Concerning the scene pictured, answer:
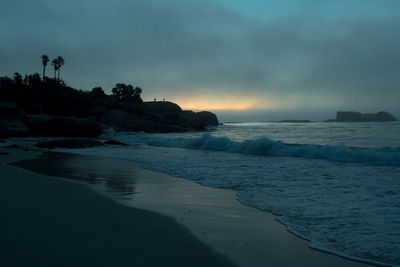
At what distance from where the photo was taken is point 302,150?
53.7 ft

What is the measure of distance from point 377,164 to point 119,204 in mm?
10325

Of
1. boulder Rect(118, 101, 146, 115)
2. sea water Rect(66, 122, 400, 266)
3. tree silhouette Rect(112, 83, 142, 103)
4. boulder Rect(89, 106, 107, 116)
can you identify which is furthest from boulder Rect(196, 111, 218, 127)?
sea water Rect(66, 122, 400, 266)

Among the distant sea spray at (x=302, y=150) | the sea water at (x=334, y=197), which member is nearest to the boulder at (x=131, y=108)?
the distant sea spray at (x=302, y=150)

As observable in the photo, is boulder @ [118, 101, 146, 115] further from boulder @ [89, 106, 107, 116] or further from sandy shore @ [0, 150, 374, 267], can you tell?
sandy shore @ [0, 150, 374, 267]

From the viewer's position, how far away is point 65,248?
11.7 feet

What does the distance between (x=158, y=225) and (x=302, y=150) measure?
42.9 ft

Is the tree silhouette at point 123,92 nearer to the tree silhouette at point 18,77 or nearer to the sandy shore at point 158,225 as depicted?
the tree silhouette at point 18,77

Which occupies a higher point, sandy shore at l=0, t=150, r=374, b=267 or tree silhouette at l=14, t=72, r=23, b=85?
tree silhouette at l=14, t=72, r=23, b=85

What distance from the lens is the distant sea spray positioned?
12.7 m

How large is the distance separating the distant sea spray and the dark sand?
10612 mm

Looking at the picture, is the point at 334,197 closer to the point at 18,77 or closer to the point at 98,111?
the point at 98,111

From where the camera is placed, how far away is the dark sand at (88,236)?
10.9 ft

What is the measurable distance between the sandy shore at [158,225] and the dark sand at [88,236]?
0.04 ft

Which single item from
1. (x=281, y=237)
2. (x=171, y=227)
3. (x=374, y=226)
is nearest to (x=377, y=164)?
(x=374, y=226)
